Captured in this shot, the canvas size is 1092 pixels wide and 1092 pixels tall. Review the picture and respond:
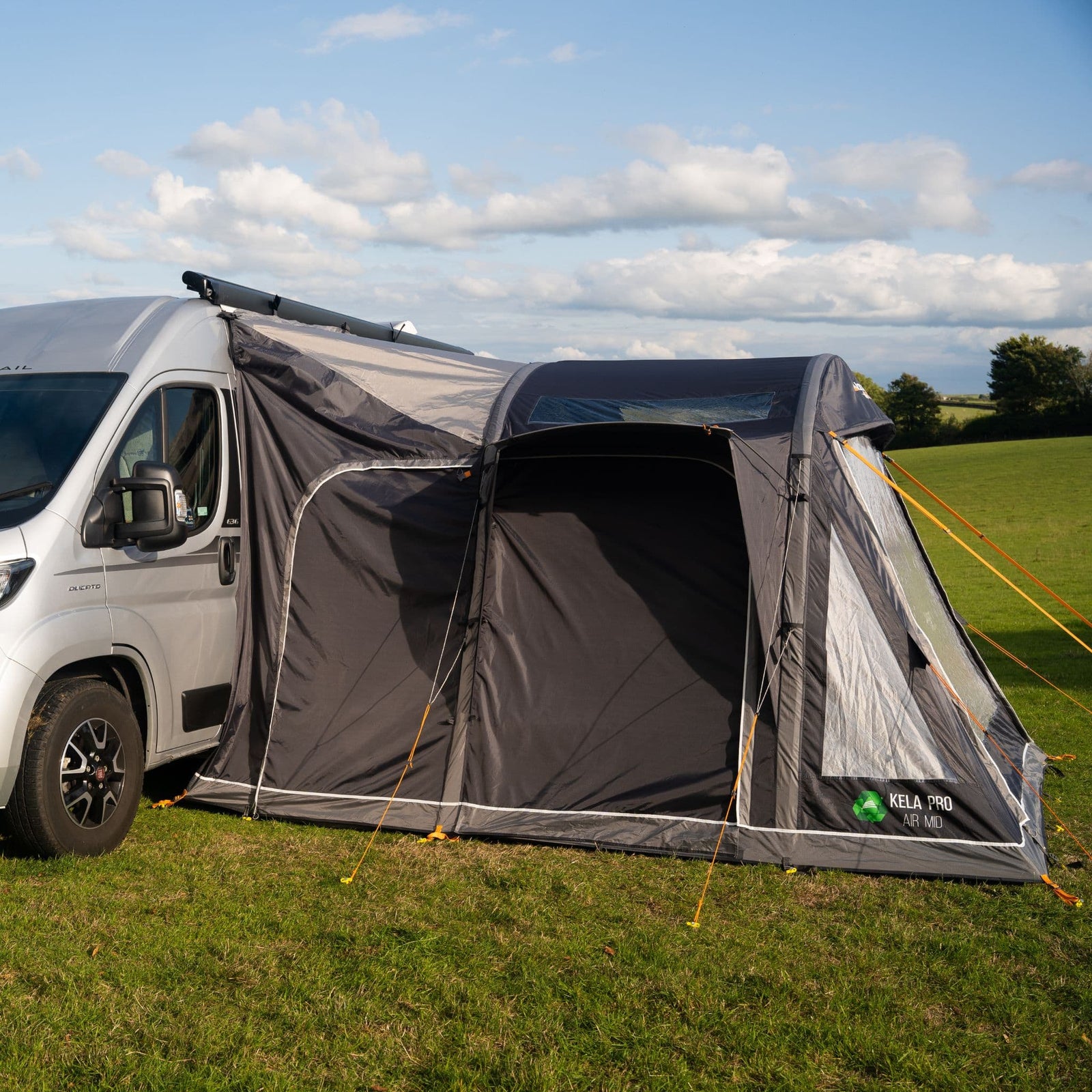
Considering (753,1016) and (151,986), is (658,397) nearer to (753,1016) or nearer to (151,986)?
(753,1016)

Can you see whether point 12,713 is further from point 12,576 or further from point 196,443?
point 196,443

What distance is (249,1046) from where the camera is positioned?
3.78 meters

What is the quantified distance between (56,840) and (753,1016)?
3.35 m

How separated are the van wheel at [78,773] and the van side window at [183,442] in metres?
0.97

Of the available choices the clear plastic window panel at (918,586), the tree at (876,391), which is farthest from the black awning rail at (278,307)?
the tree at (876,391)

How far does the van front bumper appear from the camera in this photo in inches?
197

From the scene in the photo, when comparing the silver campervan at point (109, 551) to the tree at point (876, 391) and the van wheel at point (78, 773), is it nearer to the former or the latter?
the van wheel at point (78, 773)

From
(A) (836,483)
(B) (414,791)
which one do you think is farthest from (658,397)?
(B) (414,791)

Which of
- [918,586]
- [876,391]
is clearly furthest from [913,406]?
[918,586]

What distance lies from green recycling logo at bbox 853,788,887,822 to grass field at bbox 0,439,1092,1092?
31 centimetres

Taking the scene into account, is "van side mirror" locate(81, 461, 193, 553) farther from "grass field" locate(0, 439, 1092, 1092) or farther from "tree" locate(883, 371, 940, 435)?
"tree" locate(883, 371, 940, 435)

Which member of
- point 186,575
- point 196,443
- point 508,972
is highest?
point 196,443

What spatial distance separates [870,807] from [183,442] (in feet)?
13.8

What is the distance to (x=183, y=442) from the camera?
6.27 meters
